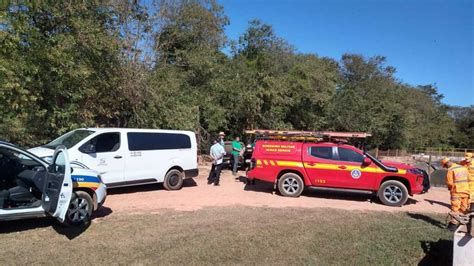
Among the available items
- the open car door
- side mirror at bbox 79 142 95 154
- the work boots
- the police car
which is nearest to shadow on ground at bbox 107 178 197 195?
side mirror at bbox 79 142 95 154

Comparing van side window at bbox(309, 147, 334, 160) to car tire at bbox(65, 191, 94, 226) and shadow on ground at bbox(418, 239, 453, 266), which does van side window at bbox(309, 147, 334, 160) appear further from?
car tire at bbox(65, 191, 94, 226)

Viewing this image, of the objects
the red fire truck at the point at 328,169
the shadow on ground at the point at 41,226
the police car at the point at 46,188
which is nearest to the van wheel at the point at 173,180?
the red fire truck at the point at 328,169

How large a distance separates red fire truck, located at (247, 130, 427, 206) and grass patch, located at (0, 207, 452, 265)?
270cm

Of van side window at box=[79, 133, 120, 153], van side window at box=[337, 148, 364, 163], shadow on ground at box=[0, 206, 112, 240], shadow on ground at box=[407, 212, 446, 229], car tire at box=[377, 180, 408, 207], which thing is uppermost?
van side window at box=[79, 133, 120, 153]

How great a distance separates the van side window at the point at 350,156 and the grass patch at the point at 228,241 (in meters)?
3.08

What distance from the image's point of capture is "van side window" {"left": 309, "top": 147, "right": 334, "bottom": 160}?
12.1 m

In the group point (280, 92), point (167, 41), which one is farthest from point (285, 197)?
point (167, 41)

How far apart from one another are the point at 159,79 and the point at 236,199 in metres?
10.2

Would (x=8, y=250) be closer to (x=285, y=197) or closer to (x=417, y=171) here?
(x=285, y=197)

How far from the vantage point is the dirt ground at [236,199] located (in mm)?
10367

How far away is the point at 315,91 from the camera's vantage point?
1211 inches

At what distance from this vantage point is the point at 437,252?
6957 mm

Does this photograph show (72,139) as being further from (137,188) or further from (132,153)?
(137,188)

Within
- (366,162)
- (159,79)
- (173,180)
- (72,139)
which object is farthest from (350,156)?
(159,79)
